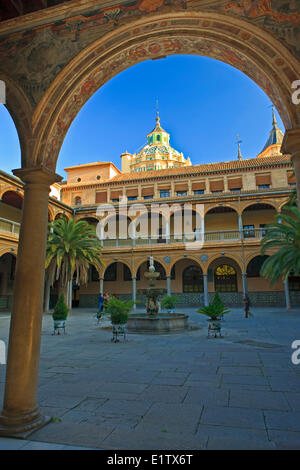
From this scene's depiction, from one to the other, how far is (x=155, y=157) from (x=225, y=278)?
35154 mm

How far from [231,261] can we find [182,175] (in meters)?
9.28

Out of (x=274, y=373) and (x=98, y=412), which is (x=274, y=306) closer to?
(x=274, y=373)

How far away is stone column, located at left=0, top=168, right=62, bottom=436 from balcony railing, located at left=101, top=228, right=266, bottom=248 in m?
21.6

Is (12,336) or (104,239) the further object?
(104,239)

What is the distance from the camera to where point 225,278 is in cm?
2664

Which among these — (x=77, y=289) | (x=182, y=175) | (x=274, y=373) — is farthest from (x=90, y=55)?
(x=77, y=289)

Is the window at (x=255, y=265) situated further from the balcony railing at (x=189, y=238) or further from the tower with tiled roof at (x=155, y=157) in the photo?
the tower with tiled roof at (x=155, y=157)

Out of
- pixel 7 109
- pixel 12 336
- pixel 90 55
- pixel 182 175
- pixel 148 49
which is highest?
pixel 182 175

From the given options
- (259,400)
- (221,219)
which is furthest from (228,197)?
(259,400)

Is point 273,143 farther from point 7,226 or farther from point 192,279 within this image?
point 7,226

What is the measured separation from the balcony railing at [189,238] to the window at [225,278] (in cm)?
318

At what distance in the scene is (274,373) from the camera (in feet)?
18.0
